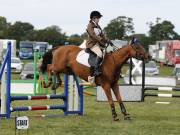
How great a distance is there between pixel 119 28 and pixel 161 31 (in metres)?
26.4

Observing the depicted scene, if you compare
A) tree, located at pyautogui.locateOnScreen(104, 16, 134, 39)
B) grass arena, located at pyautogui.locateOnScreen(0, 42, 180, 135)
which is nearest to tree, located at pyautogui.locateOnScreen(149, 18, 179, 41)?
tree, located at pyautogui.locateOnScreen(104, 16, 134, 39)

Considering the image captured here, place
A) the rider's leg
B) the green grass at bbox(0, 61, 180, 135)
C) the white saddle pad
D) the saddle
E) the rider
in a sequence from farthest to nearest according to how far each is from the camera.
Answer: the white saddle pad
the saddle
the rider's leg
the rider
the green grass at bbox(0, 61, 180, 135)

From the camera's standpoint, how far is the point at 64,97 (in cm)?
1448

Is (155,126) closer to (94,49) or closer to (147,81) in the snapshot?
(94,49)

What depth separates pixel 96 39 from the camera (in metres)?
13.6

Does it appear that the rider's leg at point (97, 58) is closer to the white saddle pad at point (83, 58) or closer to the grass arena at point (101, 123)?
the white saddle pad at point (83, 58)

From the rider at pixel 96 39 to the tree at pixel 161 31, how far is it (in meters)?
126

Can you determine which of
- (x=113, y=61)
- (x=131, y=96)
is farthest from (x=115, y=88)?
(x=131, y=96)

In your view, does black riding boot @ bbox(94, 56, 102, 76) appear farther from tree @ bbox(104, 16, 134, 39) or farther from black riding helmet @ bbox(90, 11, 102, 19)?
tree @ bbox(104, 16, 134, 39)

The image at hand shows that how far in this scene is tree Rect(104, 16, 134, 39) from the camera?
390 feet

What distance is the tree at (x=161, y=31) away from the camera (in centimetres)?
14362

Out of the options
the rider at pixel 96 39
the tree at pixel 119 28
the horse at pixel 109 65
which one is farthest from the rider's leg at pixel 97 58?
the tree at pixel 119 28

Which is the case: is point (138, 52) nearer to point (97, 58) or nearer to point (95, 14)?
point (97, 58)

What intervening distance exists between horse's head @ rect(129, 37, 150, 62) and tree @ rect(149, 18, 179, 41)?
12612cm
